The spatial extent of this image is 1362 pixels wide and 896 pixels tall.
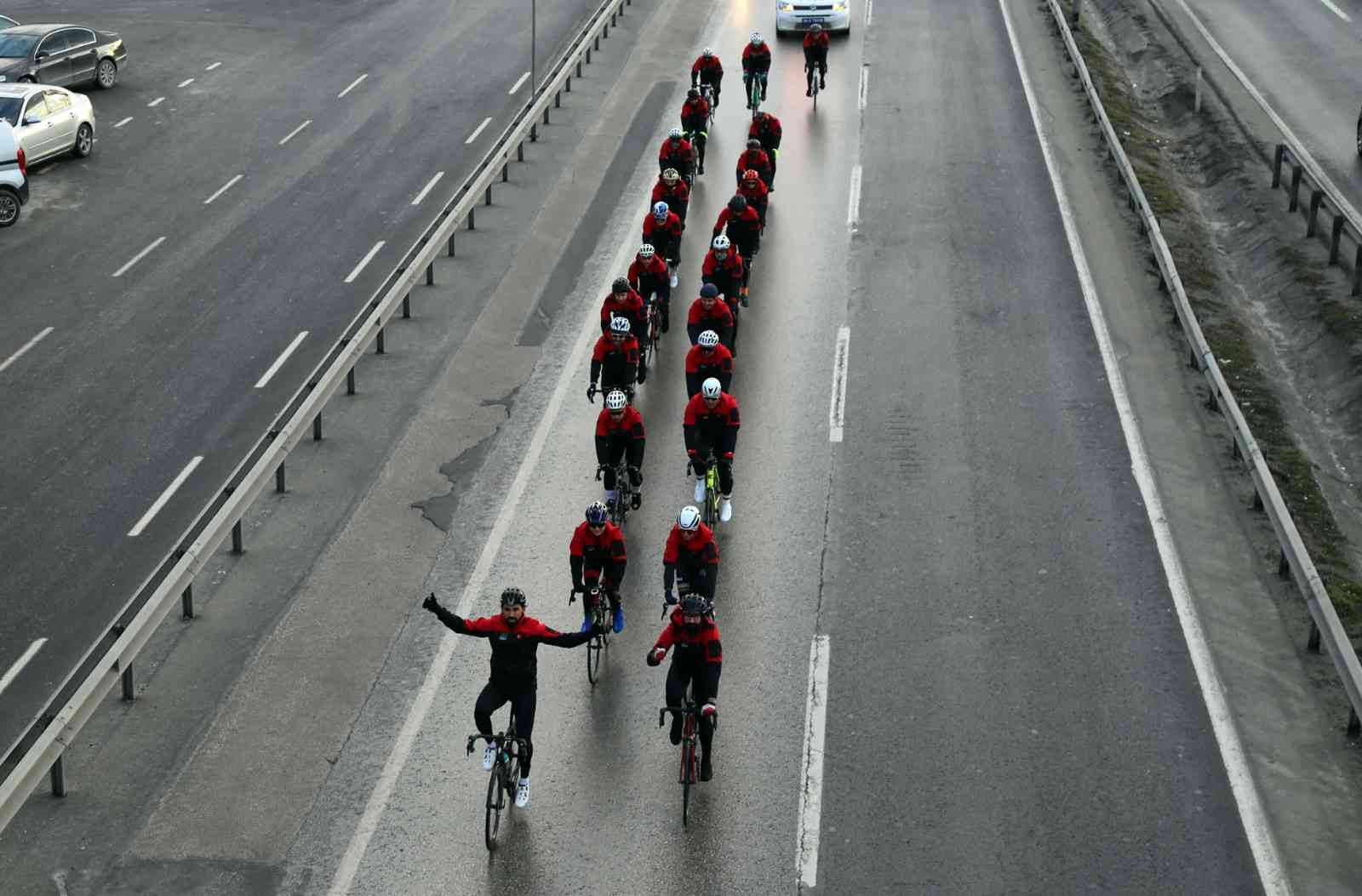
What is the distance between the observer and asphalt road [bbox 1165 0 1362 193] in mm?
30078

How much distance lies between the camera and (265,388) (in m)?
21.4

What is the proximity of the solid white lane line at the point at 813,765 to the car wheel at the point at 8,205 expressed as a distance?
59.2 feet

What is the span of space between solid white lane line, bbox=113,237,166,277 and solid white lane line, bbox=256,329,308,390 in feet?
13.5

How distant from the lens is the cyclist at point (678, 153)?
25.6m

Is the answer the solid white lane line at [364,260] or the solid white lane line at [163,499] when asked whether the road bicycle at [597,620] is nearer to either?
the solid white lane line at [163,499]

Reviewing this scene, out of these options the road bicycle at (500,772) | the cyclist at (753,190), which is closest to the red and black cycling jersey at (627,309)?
the cyclist at (753,190)

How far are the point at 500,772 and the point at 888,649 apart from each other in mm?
3980

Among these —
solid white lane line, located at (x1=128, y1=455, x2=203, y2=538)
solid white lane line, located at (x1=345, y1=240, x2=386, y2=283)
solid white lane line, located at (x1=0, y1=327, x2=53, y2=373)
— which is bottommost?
solid white lane line, located at (x1=0, y1=327, x2=53, y2=373)

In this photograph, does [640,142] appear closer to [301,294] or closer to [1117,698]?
[301,294]

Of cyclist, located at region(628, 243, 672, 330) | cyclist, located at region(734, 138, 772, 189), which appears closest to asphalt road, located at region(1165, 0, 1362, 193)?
cyclist, located at region(734, 138, 772, 189)

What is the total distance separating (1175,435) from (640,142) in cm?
1392

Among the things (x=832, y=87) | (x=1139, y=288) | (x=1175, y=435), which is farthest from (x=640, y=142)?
(x=1175, y=435)

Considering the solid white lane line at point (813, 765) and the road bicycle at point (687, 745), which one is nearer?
the solid white lane line at point (813, 765)

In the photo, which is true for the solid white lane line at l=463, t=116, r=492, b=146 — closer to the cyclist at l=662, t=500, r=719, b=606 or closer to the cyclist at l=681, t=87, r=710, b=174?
the cyclist at l=681, t=87, r=710, b=174
